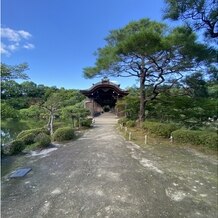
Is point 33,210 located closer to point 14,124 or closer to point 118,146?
point 118,146

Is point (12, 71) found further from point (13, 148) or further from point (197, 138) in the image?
point (197, 138)

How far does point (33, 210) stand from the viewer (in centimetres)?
409

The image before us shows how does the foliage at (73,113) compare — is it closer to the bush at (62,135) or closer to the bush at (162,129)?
the bush at (62,135)

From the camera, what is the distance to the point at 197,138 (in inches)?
375

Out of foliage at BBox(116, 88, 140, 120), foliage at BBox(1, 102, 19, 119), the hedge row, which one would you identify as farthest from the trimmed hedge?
foliage at BBox(1, 102, 19, 119)

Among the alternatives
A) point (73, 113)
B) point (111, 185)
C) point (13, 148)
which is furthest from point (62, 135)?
point (111, 185)

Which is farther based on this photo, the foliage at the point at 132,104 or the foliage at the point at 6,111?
the foliage at the point at 132,104

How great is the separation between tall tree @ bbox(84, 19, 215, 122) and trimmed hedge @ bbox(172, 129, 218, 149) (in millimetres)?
3705

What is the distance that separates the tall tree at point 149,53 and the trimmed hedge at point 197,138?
3.71m

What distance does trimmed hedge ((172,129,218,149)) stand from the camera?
879 cm

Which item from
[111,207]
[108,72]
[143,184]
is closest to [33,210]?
[111,207]

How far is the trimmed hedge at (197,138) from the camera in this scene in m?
8.79

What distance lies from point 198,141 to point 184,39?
4.84m

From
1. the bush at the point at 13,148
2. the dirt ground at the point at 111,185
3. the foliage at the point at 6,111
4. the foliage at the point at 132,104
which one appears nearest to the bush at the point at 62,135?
the dirt ground at the point at 111,185
